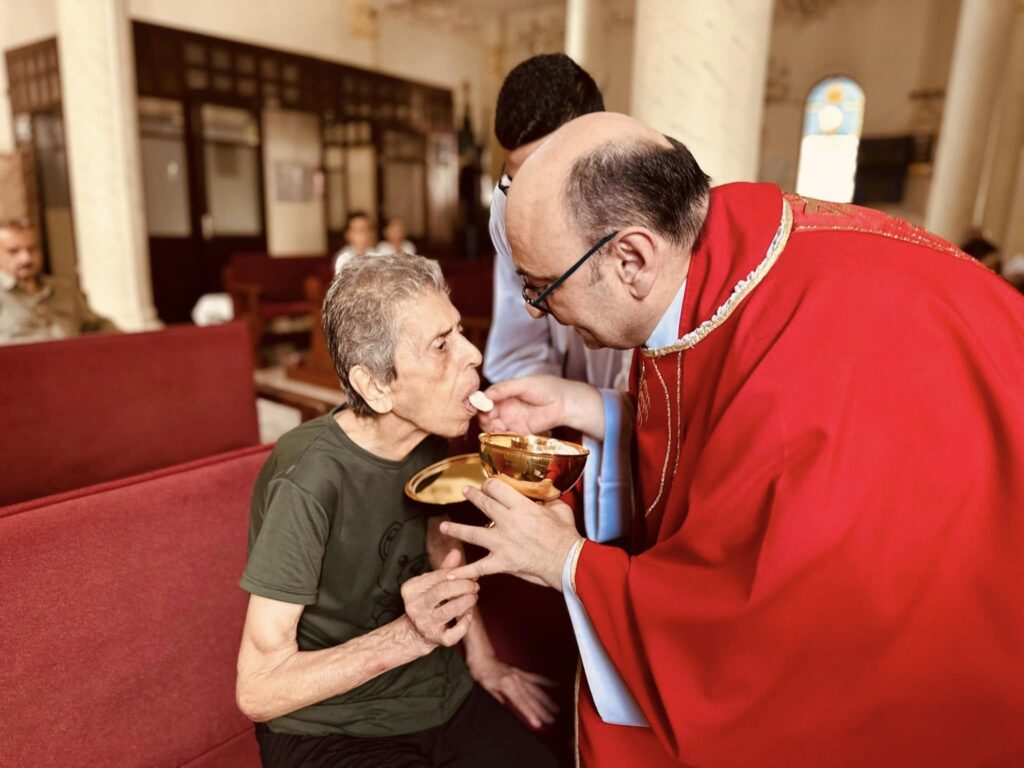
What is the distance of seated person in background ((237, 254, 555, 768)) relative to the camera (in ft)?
4.62

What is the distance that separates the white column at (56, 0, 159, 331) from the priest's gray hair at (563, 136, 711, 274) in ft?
28.2

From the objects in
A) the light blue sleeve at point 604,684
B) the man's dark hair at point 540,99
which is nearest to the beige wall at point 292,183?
the man's dark hair at point 540,99

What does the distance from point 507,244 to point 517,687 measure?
1.22m

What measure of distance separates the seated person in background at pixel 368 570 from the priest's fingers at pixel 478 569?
2 cm

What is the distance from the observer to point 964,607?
47.5 inches

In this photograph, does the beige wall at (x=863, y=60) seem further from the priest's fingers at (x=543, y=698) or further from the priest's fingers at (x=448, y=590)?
the priest's fingers at (x=448, y=590)

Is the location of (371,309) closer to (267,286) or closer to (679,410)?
(679,410)

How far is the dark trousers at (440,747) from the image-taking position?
61.7 inches

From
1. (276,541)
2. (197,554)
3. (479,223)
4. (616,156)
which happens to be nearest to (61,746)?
(197,554)

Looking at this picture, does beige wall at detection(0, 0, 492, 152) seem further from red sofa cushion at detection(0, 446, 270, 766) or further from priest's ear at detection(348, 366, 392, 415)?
priest's ear at detection(348, 366, 392, 415)

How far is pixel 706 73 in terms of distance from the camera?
3.59 m

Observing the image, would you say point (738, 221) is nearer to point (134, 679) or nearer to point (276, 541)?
point (276, 541)

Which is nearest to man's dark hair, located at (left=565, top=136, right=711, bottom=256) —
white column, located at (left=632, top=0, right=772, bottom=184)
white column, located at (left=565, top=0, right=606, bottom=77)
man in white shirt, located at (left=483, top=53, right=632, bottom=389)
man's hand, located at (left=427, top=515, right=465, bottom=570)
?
man in white shirt, located at (left=483, top=53, right=632, bottom=389)

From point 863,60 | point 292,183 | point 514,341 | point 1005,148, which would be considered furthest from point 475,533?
point 863,60
